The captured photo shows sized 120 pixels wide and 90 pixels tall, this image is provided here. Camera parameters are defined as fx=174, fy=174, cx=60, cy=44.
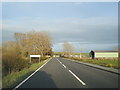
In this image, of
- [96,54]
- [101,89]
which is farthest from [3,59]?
[96,54]

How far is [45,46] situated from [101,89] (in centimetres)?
5679

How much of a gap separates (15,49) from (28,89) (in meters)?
→ 8.81

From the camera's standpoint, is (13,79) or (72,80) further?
(13,79)

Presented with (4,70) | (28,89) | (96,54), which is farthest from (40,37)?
(28,89)

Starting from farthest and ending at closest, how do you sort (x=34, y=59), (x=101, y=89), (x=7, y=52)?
(x=34, y=59) < (x=7, y=52) < (x=101, y=89)

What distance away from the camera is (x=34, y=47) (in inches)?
2362

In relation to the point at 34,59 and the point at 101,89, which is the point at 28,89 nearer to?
the point at 101,89

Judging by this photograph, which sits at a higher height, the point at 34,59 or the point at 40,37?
the point at 40,37

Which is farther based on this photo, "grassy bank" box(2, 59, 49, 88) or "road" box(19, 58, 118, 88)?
"grassy bank" box(2, 59, 49, 88)

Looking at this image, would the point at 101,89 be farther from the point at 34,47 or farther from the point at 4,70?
the point at 34,47

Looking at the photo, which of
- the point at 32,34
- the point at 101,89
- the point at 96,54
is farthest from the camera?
the point at 96,54

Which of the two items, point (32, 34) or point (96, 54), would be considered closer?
point (32, 34)

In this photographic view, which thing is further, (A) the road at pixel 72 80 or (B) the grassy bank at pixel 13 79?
(B) the grassy bank at pixel 13 79

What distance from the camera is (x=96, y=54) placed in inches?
3428
